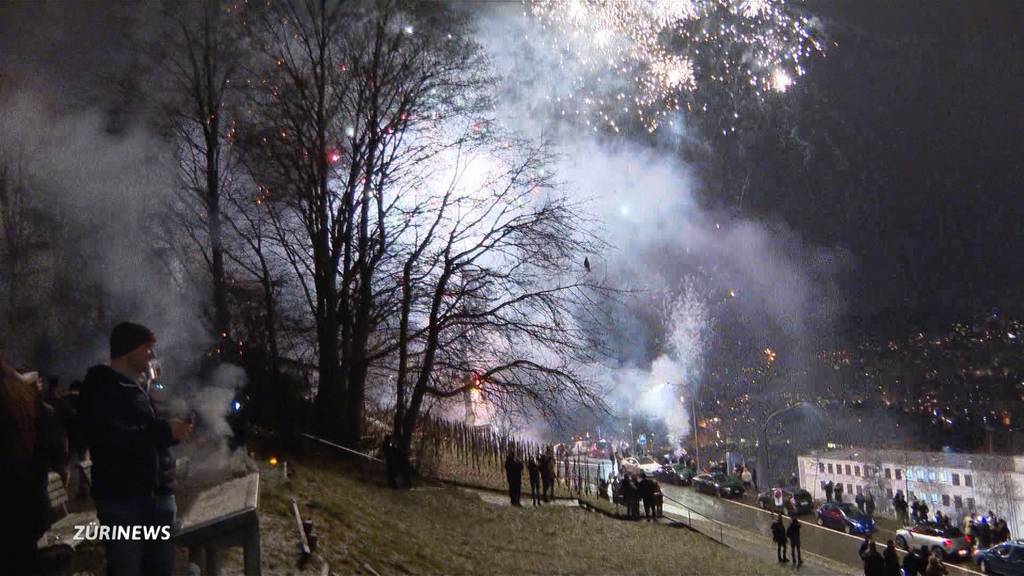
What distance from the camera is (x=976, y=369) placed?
84.1 metres

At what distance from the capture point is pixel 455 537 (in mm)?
9570

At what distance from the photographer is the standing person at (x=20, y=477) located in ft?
8.28

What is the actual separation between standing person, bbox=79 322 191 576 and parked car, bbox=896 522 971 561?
65.6 feet

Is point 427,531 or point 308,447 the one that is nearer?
point 427,531

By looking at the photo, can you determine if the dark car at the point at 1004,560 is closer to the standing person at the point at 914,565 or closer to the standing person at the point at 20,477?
the standing person at the point at 914,565

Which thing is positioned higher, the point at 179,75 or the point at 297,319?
the point at 179,75

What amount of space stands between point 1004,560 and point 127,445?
1983 cm

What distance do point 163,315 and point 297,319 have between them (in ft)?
15.4

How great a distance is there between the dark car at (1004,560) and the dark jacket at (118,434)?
19073mm

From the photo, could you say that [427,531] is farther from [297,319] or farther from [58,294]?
[297,319]

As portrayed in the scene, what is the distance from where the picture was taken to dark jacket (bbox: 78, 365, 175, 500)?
3.18 m

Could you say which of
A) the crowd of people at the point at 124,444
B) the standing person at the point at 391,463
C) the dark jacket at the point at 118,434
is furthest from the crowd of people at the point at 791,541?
the dark jacket at the point at 118,434

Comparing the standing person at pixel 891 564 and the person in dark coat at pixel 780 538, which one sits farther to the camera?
the person in dark coat at pixel 780 538

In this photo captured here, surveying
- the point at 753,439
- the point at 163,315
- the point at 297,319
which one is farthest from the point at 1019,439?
the point at 163,315
